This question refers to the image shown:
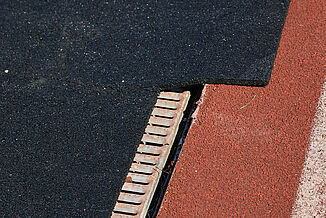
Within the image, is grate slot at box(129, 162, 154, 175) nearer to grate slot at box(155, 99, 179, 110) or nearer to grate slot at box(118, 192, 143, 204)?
grate slot at box(118, 192, 143, 204)

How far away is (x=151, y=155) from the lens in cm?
336

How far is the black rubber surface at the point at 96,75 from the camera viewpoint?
3.24 meters

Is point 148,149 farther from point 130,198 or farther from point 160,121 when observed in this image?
point 130,198

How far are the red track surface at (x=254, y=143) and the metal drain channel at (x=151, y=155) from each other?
0.18 metres

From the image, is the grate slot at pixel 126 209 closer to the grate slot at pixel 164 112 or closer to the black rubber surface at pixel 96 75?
the black rubber surface at pixel 96 75

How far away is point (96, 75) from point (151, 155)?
1.01 meters

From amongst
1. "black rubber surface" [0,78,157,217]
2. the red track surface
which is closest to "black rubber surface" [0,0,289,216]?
"black rubber surface" [0,78,157,217]

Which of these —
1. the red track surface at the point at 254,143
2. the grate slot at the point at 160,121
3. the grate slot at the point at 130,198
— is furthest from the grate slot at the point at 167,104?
the grate slot at the point at 130,198

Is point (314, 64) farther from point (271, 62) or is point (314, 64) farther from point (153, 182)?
point (153, 182)

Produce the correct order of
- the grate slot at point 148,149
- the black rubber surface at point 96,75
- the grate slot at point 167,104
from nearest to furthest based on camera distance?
the black rubber surface at point 96,75 → the grate slot at point 148,149 → the grate slot at point 167,104

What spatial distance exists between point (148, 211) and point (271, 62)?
1701mm

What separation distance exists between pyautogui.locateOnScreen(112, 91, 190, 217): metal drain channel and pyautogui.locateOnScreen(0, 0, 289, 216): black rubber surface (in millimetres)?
83

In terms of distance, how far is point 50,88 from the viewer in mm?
3846

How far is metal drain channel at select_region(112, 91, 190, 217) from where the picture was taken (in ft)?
10.2
